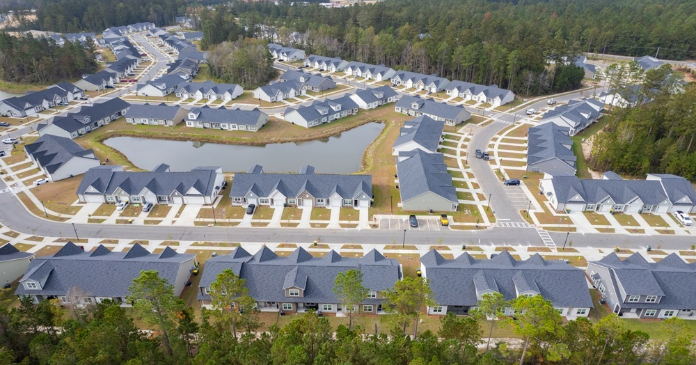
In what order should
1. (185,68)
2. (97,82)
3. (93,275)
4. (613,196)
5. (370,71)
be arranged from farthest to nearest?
(185,68)
(370,71)
(97,82)
(613,196)
(93,275)

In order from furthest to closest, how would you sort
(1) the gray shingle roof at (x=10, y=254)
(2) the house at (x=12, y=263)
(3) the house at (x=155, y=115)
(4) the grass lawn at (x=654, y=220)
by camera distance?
(3) the house at (x=155, y=115) → (4) the grass lawn at (x=654, y=220) → (1) the gray shingle roof at (x=10, y=254) → (2) the house at (x=12, y=263)

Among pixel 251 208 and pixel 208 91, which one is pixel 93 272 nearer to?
pixel 251 208

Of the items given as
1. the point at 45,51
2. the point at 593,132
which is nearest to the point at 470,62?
the point at 593,132

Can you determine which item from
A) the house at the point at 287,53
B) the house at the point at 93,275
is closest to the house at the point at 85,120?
the house at the point at 93,275

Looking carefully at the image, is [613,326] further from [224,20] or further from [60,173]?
[224,20]

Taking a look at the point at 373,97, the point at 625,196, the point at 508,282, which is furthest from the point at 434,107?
the point at 508,282

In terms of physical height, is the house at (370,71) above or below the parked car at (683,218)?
above

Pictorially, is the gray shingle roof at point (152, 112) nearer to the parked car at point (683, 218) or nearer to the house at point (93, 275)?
the house at point (93, 275)
